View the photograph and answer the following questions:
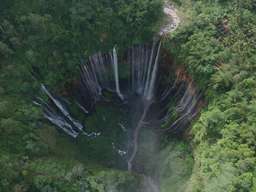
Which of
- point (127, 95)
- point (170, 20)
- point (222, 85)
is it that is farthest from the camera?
point (127, 95)

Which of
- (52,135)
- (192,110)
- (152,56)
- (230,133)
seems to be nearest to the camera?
(230,133)

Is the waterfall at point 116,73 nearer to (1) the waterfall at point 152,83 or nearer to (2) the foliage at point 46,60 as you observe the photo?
(2) the foliage at point 46,60

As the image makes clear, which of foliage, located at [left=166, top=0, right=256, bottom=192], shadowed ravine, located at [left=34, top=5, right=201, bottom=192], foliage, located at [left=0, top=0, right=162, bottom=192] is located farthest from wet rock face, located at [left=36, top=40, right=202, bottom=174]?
foliage, located at [left=166, top=0, right=256, bottom=192]

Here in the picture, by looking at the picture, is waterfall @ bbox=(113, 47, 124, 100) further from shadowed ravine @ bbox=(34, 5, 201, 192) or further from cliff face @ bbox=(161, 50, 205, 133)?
cliff face @ bbox=(161, 50, 205, 133)

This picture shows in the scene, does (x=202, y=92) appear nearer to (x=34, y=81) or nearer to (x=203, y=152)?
(x=203, y=152)

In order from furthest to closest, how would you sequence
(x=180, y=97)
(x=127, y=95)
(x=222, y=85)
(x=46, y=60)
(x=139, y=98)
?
1. (x=127, y=95)
2. (x=139, y=98)
3. (x=180, y=97)
4. (x=46, y=60)
5. (x=222, y=85)

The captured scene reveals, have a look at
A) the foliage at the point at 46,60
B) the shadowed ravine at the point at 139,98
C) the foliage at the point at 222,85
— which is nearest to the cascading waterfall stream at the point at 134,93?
the shadowed ravine at the point at 139,98

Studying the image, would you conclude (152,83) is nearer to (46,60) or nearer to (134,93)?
(134,93)

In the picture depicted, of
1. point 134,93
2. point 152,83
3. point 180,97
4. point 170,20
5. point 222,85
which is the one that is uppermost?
point 170,20

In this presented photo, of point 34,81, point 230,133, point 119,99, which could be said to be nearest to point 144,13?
point 119,99

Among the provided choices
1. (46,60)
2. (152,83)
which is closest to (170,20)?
(152,83)

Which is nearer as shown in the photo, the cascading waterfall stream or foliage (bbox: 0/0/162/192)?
foliage (bbox: 0/0/162/192)
